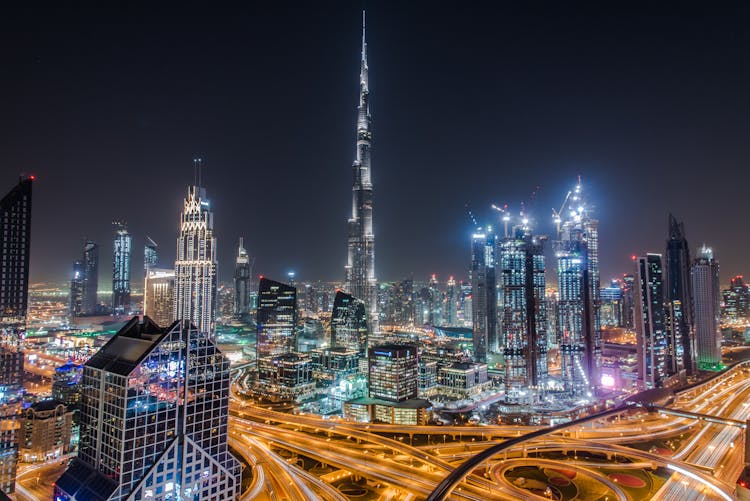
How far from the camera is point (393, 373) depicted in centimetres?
4556

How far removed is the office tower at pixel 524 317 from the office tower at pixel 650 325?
10.3m

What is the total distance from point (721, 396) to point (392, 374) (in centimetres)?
3355

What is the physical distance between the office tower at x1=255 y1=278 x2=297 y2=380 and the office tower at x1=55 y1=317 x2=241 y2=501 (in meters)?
45.6

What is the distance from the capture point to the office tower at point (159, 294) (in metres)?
67.6

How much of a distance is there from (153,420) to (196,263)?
51587 millimetres

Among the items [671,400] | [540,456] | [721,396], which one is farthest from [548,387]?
[540,456]

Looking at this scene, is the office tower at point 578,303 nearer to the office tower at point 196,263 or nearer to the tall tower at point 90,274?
the office tower at point 196,263

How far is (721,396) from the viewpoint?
147 ft

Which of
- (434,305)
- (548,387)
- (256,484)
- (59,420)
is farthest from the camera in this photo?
(434,305)

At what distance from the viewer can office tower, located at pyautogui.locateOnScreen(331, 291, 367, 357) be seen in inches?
2657

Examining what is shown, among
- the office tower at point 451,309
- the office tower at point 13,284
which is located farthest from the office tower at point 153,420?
the office tower at point 451,309

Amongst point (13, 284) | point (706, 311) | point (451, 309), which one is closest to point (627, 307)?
point (706, 311)

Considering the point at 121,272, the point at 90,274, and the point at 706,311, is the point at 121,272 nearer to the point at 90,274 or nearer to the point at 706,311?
the point at 90,274

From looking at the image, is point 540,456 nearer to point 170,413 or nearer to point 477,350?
point 170,413
